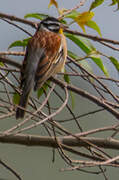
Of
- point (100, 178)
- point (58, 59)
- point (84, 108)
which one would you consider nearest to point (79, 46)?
point (58, 59)

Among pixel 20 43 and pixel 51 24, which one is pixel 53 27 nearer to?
pixel 51 24

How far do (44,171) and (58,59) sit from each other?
1.35 meters

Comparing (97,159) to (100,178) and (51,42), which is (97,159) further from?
(100,178)

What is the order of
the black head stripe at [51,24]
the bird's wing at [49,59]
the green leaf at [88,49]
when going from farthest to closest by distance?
the black head stripe at [51,24] < the bird's wing at [49,59] < the green leaf at [88,49]

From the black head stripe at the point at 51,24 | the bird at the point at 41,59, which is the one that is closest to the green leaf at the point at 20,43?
the bird at the point at 41,59

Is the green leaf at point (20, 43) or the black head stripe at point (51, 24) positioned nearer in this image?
the green leaf at point (20, 43)

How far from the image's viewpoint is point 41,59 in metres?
2.47

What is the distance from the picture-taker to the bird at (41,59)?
89.6 inches

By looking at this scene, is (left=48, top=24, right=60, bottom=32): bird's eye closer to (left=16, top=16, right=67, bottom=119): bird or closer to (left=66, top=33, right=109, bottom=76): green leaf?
(left=16, top=16, right=67, bottom=119): bird

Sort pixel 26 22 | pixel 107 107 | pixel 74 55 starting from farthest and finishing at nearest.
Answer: pixel 74 55, pixel 26 22, pixel 107 107

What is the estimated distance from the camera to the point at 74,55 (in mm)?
2361

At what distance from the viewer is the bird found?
2.28 meters

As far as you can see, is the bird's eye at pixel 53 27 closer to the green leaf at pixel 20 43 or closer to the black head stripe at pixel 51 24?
the black head stripe at pixel 51 24

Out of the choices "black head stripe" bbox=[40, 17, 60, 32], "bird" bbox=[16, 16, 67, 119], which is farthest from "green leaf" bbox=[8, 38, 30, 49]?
"black head stripe" bbox=[40, 17, 60, 32]
